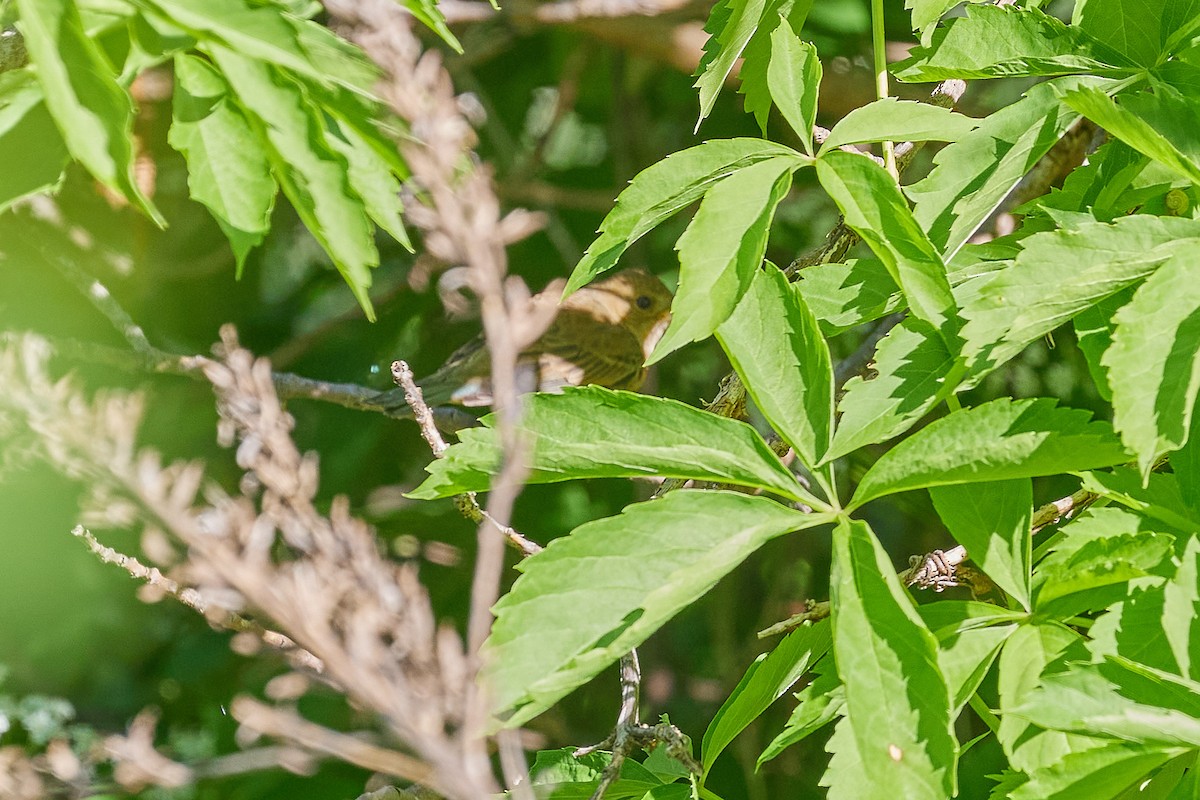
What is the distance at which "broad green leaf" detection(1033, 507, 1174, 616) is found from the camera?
0.79m

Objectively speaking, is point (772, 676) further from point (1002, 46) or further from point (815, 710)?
point (1002, 46)

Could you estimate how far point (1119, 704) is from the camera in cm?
71

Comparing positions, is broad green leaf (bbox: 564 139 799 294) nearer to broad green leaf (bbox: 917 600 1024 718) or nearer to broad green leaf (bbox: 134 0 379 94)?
broad green leaf (bbox: 134 0 379 94)

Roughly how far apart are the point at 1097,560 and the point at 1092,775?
150 millimetres

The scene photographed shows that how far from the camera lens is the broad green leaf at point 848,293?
0.96 m

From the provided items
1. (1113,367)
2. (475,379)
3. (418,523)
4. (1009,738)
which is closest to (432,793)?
(1009,738)

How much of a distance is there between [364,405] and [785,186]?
176 centimetres

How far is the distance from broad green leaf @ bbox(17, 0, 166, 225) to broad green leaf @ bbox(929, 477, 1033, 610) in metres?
0.64

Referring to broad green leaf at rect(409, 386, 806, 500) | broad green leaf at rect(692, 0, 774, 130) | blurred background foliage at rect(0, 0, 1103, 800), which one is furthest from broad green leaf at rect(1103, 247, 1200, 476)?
blurred background foliage at rect(0, 0, 1103, 800)

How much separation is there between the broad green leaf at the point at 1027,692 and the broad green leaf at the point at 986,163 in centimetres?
29

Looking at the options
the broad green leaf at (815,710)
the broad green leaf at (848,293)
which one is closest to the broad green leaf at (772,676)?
the broad green leaf at (815,710)

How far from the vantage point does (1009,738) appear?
79 cm

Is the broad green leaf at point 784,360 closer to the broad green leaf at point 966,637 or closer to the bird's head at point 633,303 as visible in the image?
the broad green leaf at point 966,637

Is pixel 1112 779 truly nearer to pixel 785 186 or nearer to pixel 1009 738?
pixel 1009 738
